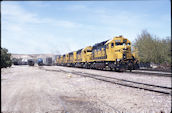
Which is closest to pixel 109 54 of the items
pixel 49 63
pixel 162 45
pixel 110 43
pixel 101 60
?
pixel 110 43

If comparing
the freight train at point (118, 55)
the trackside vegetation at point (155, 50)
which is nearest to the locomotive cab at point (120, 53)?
the freight train at point (118, 55)

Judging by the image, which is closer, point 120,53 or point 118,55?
point 120,53

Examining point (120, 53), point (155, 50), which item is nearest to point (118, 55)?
point (120, 53)

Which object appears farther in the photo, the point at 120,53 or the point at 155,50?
the point at 155,50

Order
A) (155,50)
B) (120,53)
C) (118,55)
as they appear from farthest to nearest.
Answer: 1. (155,50)
2. (118,55)
3. (120,53)

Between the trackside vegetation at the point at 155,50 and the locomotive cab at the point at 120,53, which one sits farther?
the trackside vegetation at the point at 155,50

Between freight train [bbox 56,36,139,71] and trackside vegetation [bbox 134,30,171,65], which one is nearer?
freight train [bbox 56,36,139,71]

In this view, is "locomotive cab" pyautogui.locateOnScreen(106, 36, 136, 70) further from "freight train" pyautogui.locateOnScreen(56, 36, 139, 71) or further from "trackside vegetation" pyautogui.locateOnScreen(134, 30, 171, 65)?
"trackside vegetation" pyautogui.locateOnScreen(134, 30, 171, 65)

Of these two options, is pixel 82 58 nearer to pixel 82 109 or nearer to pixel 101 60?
pixel 101 60

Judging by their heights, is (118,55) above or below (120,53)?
below

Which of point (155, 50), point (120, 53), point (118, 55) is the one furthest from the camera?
point (155, 50)

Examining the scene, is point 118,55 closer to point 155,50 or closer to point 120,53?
point 120,53

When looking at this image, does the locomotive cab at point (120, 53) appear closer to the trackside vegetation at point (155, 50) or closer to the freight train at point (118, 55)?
the freight train at point (118, 55)

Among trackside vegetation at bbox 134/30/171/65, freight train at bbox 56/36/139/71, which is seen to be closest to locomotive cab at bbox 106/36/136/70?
freight train at bbox 56/36/139/71
